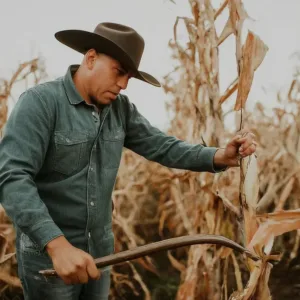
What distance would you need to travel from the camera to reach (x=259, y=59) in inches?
53.5

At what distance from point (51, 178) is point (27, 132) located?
19cm

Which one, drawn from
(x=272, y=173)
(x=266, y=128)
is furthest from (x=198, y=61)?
(x=266, y=128)

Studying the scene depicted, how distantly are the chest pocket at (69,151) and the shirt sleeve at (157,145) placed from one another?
0.22 meters

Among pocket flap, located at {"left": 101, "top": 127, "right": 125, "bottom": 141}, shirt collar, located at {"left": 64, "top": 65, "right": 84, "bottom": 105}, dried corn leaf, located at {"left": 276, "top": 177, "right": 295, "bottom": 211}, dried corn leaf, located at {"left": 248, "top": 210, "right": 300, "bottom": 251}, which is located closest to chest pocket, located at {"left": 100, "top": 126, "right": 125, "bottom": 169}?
pocket flap, located at {"left": 101, "top": 127, "right": 125, "bottom": 141}

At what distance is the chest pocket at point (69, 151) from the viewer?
4.21 feet

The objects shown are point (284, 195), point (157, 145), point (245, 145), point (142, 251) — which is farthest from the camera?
point (284, 195)

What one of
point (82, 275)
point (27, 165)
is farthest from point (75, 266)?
point (27, 165)

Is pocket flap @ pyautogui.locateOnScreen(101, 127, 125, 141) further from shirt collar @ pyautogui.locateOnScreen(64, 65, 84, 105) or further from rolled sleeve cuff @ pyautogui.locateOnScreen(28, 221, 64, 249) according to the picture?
rolled sleeve cuff @ pyautogui.locateOnScreen(28, 221, 64, 249)

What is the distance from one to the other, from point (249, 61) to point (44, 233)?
0.67 metres

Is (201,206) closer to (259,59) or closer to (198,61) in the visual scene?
(198,61)

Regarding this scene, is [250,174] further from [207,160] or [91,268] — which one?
[91,268]

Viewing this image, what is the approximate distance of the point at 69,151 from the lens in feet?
4.28

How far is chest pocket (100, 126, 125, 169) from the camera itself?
1404 millimetres

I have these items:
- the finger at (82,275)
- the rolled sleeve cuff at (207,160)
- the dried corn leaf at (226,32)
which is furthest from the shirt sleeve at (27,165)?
the dried corn leaf at (226,32)
